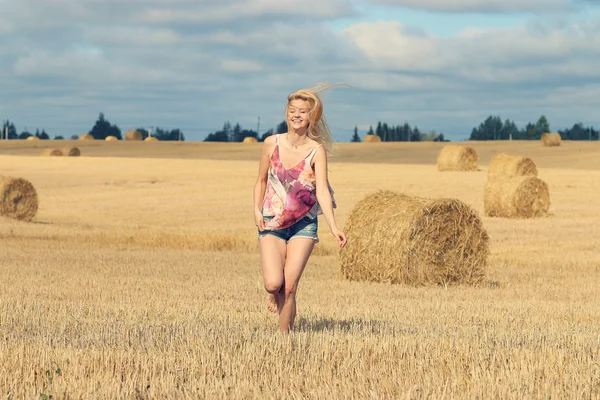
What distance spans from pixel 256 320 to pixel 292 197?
1.94 m

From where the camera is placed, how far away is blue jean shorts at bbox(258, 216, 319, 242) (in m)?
7.44

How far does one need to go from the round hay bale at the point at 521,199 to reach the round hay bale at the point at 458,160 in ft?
53.8

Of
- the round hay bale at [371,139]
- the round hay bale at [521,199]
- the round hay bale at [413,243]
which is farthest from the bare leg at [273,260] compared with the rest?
the round hay bale at [371,139]

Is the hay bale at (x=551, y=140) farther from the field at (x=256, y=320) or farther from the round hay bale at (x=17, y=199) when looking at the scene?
the round hay bale at (x=17, y=199)

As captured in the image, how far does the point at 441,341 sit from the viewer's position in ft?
23.0

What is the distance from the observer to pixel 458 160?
1721 inches

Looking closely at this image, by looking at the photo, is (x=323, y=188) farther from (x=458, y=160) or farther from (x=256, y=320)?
(x=458, y=160)

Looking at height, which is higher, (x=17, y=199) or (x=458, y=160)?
(x=458, y=160)

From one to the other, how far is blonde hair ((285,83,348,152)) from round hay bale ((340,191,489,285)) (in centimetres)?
643

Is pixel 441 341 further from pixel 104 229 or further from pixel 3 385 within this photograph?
pixel 104 229

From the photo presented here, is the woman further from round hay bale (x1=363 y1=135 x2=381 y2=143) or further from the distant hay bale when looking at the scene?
the distant hay bale

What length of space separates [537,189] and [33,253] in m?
14.9

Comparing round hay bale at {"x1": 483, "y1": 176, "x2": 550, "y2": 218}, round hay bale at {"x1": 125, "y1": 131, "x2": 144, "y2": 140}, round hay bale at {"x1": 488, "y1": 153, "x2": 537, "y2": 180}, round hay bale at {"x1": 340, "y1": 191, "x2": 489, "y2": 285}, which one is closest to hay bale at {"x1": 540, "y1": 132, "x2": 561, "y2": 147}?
round hay bale at {"x1": 488, "y1": 153, "x2": 537, "y2": 180}

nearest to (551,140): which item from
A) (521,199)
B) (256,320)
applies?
(521,199)
